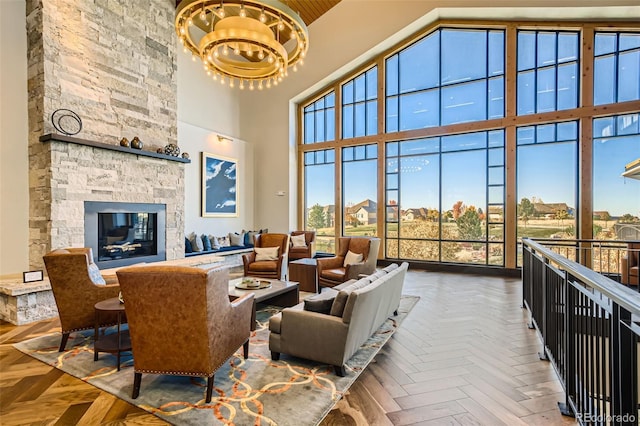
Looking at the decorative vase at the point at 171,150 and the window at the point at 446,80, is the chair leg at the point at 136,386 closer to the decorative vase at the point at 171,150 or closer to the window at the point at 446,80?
the decorative vase at the point at 171,150

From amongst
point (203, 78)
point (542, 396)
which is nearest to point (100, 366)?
point (542, 396)

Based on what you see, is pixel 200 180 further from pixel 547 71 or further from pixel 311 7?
pixel 547 71

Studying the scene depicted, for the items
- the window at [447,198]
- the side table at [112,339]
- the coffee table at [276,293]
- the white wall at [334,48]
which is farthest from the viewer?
the window at [447,198]

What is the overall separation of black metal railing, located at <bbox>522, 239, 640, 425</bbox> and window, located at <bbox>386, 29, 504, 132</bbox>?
4.81 meters

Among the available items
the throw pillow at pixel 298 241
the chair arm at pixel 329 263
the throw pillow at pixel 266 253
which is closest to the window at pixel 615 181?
the chair arm at pixel 329 263

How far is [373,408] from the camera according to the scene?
2311mm

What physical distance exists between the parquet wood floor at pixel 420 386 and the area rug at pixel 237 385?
92 mm

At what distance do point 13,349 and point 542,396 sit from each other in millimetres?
5049

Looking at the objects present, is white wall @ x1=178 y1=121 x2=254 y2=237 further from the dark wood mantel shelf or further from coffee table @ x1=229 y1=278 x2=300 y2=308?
coffee table @ x1=229 y1=278 x2=300 y2=308

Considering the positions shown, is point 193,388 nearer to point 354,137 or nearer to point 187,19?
point 187,19

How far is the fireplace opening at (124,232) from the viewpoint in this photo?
17.7 ft

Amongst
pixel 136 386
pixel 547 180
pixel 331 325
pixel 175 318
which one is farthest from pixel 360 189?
pixel 136 386

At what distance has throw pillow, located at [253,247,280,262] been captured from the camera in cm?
623

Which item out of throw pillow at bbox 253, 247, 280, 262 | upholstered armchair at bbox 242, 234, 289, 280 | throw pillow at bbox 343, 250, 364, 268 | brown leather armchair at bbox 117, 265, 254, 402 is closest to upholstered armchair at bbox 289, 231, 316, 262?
upholstered armchair at bbox 242, 234, 289, 280
